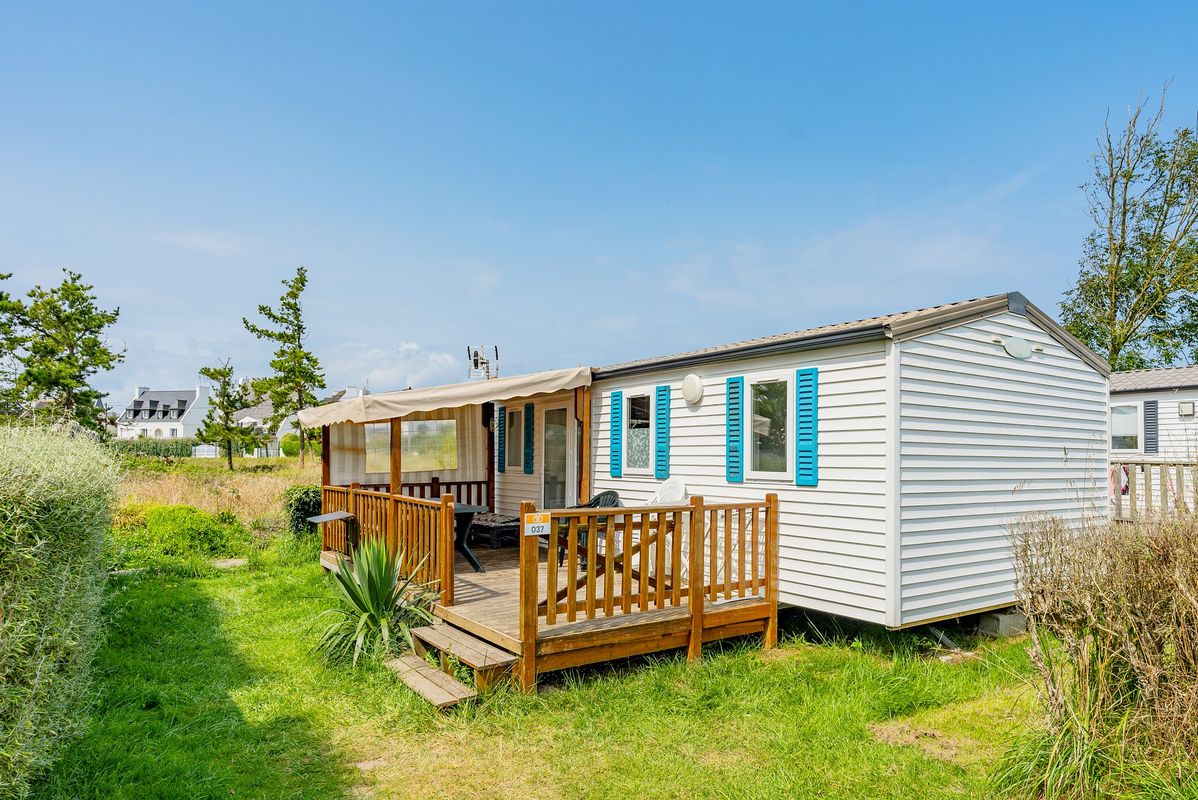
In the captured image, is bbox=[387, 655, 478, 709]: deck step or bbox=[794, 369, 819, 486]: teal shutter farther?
bbox=[794, 369, 819, 486]: teal shutter

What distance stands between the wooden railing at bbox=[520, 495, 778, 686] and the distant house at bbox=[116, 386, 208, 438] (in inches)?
2605

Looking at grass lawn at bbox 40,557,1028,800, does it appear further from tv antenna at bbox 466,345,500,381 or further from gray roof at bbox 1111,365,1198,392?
gray roof at bbox 1111,365,1198,392

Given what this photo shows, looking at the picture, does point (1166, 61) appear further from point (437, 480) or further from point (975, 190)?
point (437, 480)

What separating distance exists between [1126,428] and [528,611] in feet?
54.3

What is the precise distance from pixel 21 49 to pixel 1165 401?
20.7 m

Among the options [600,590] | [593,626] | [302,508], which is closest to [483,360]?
[302,508]

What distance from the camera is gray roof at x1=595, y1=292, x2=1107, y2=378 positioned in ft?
17.8

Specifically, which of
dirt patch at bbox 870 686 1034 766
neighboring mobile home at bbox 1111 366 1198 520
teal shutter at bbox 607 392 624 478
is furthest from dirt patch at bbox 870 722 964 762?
neighboring mobile home at bbox 1111 366 1198 520

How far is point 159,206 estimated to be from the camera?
9844mm

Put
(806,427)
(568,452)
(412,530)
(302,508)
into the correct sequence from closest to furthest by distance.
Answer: (806,427)
(412,530)
(568,452)
(302,508)

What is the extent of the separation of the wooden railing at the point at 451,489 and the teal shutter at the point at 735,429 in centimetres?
506

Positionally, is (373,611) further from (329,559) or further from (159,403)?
(159,403)

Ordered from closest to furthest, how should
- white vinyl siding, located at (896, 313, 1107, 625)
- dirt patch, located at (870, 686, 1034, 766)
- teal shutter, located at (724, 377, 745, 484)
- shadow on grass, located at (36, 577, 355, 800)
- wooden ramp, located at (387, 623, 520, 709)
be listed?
shadow on grass, located at (36, 577, 355, 800) < dirt patch, located at (870, 686, 1034, 766) < wooden ramp, located at (387, 623, 520, 709) < white vinyl siding, located at (896, 313, 1107, 625) < teal shutter, located at (724, 377, 745, 484)

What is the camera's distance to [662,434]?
7.54 m
